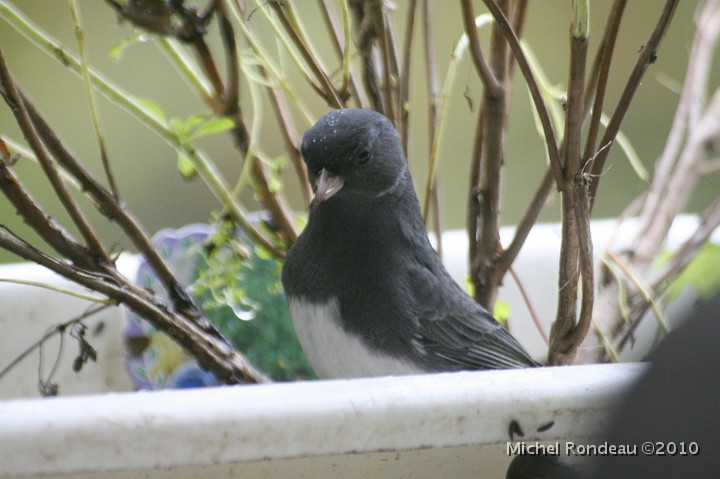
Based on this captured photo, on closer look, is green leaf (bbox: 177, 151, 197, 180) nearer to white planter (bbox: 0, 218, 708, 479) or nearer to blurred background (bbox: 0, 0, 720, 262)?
white planter (bbox: 0, 218, 708, 479)

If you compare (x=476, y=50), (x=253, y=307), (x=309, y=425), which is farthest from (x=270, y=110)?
(x=309, y=425)

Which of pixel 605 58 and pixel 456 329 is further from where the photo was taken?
pixel 456 329

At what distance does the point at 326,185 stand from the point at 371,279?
0.41ft

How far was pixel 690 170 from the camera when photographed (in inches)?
48.6

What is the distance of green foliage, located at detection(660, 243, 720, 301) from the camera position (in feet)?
3.72

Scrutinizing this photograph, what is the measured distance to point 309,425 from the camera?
2.07ft

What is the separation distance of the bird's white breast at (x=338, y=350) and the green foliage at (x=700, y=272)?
15.3 inches

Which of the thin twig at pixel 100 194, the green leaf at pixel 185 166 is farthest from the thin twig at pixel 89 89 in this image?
the green leaf at pixel 185 166

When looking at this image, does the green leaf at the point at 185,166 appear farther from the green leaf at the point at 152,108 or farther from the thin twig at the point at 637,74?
the thin twig at the point at 637,74

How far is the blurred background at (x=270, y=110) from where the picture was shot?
2734 millimetres

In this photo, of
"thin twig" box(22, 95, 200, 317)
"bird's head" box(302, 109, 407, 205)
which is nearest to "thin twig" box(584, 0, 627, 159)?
"bird's head" box(302, 109, 407, 205)

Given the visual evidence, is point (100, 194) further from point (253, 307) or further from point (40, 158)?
point (253, 307)

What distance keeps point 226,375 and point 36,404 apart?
34 centimetres

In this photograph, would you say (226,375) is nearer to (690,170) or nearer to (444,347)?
(444,347)
